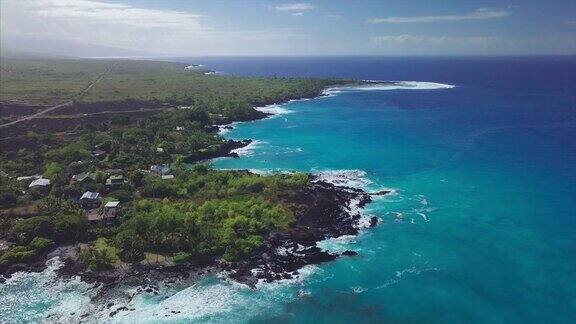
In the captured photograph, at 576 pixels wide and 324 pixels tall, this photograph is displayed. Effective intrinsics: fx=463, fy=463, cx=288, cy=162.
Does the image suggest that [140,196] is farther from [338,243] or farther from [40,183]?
[338,243]

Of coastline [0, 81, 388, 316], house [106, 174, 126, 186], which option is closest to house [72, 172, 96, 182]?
house [106, 174, 126, 186]

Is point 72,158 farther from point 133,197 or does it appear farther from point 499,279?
point 499,279

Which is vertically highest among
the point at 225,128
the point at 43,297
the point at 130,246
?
the point at 225,128

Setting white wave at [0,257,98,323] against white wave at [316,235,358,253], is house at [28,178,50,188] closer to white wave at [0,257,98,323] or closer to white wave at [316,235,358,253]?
white wave at [0,257,98,323]

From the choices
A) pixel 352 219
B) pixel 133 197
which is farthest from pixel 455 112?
pixel 133 197

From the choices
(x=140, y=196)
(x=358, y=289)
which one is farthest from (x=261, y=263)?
(x=140, y=196)

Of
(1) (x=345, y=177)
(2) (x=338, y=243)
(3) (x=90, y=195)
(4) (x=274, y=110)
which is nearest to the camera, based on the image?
(2) (x=338, y=243)

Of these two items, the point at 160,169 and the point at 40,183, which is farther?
the point at 160,169
